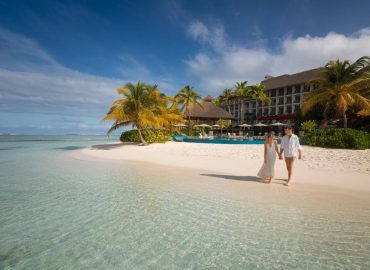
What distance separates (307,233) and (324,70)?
→ 21.7 meters

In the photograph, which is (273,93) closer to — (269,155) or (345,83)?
(345,83)

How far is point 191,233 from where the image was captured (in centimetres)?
424

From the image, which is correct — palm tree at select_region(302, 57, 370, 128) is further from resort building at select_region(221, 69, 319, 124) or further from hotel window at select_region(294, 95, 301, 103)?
hotel window at select_region(294, 95, 301, 103)

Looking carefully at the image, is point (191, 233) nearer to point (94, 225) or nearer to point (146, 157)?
point (94, 225)

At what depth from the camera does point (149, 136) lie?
2364 centimetres

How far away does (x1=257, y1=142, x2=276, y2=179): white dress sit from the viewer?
8.00m

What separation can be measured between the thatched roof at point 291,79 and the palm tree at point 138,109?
36.1 meters

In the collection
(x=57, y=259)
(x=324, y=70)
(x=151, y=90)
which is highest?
(x=324, y=70)

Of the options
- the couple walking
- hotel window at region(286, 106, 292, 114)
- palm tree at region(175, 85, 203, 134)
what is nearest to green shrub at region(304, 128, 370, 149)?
the couple walking

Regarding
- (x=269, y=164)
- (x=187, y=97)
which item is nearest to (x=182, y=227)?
(x=269, y=164)

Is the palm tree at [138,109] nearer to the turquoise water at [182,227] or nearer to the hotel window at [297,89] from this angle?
the turquoise water at [182,227]

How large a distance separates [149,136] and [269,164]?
16538 millimetres

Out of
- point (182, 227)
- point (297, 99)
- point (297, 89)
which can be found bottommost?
point (182, 227)

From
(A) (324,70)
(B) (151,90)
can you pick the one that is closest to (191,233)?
(B) (151,90)
